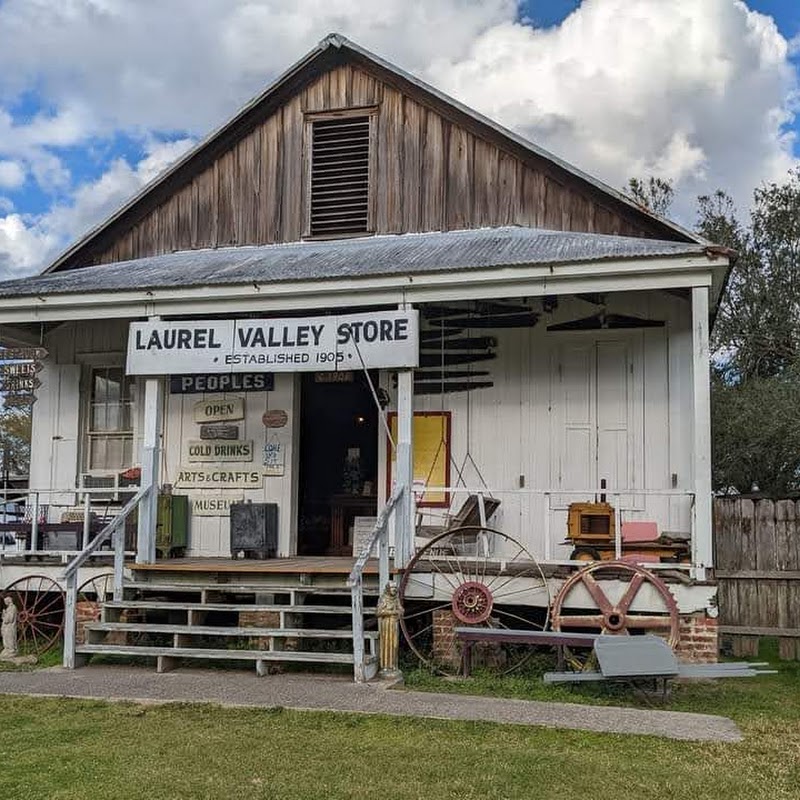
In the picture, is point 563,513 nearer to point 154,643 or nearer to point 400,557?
point 400,557

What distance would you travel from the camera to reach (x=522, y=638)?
8.95m

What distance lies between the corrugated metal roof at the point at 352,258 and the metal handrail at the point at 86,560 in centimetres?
254

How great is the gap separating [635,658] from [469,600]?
78.6 inches

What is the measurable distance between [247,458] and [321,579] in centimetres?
301

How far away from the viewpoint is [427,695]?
8.41 m

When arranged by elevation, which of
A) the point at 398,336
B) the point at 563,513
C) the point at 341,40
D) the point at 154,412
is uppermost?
the point at 341,40

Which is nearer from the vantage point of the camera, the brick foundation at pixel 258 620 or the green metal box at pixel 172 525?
the brick foundation at pixel 258 620

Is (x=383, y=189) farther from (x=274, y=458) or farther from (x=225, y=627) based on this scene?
(x=225, y=627)

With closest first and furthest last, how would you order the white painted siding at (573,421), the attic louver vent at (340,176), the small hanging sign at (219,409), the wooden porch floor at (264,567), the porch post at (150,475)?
the wooden porch floor at (264,567), the porch post at (150,475), the white painted siding at (573,421), the small hanging sign at (219,409), the attic louver vent at (340,176)

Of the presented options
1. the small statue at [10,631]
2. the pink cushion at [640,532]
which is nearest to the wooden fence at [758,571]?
the pink cushion at [640,532]

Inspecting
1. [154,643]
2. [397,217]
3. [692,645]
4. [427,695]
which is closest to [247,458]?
[154,643]

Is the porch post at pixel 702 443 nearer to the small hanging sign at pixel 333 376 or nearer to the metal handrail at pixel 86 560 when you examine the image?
the small hanging sign at pixel 333 376

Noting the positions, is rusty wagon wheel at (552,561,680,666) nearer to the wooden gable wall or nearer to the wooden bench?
the wooden bench

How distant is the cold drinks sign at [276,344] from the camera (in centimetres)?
1040
